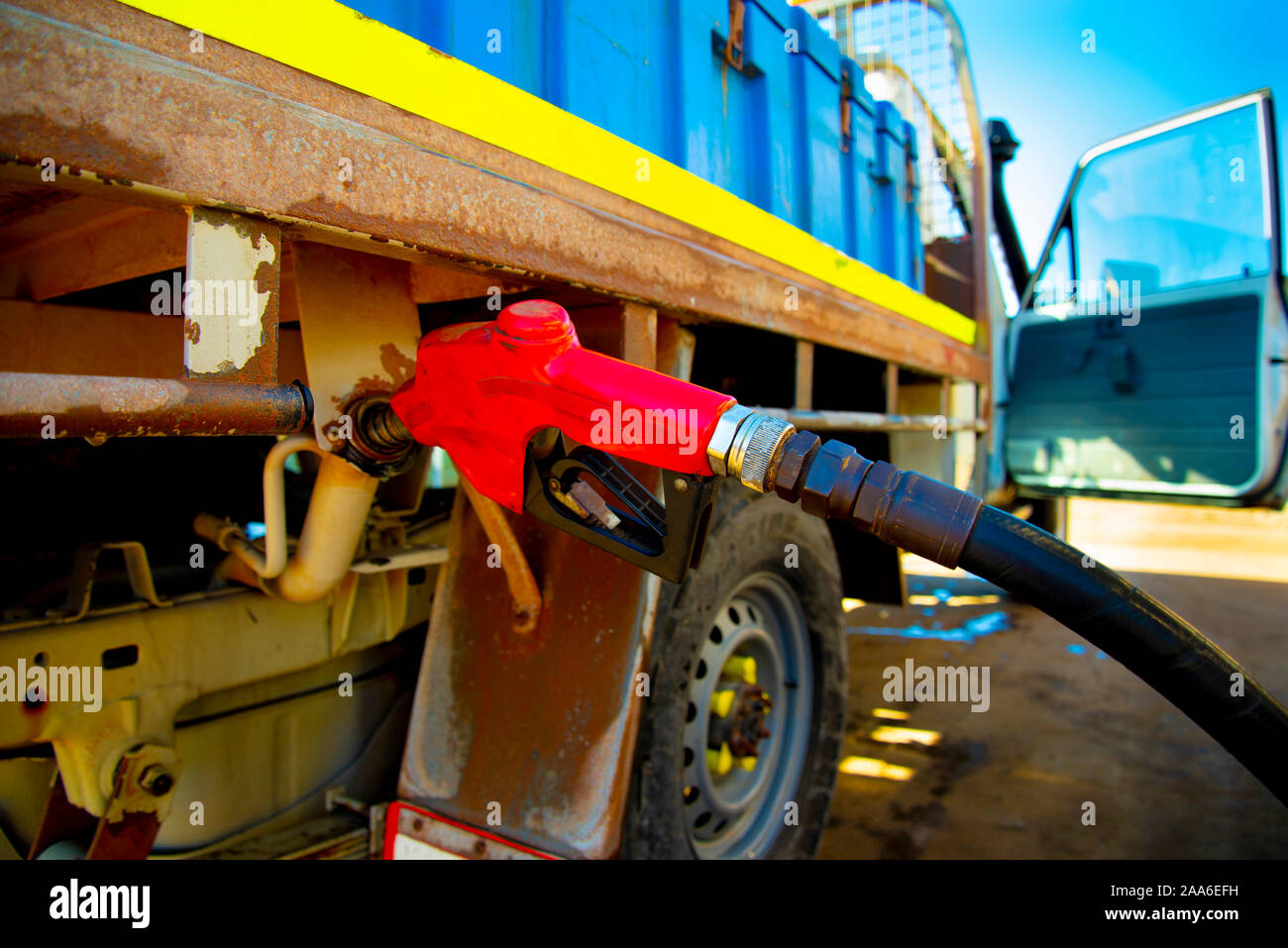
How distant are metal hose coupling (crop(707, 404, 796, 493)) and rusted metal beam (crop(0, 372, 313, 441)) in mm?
528

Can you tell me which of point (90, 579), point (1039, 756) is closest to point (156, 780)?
point (90, 579)

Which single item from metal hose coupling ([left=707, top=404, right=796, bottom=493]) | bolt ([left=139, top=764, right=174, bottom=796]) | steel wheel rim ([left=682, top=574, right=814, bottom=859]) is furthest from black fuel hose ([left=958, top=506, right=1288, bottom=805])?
bolt ([left=139, top=764, right=174, bottom=796])

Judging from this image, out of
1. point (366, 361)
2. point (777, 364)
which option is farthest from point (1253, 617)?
point (366, 361)

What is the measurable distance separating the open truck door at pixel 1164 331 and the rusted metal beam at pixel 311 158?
9.72ft

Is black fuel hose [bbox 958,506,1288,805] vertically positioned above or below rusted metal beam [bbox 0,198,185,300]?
below

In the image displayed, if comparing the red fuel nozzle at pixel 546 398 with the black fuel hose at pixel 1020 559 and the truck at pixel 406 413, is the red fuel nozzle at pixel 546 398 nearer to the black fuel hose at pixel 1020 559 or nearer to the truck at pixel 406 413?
the truck at pixel 406 413

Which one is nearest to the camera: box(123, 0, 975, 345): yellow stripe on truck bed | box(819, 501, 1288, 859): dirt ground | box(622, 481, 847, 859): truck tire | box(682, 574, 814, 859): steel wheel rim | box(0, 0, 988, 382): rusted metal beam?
box(0, 0, 988, 382): rusted metal beam

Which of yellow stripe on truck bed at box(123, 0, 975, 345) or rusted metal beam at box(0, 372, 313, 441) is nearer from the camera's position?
rusted metal beam at box(0, 372, 313, 441)

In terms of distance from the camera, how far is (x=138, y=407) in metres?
0.83

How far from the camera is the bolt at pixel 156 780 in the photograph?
4.88ft

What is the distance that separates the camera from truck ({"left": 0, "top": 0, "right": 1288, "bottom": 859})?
0.87 metres

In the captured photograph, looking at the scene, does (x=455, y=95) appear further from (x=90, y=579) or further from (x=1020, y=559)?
(x=90, y=579)

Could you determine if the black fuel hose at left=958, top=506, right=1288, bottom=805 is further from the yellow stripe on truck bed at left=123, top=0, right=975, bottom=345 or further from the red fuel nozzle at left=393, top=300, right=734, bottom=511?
the yellow stripe on truck bed at left=123, top=0, right=975, bottom=345

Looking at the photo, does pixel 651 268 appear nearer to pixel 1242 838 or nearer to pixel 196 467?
pixel 196 467
